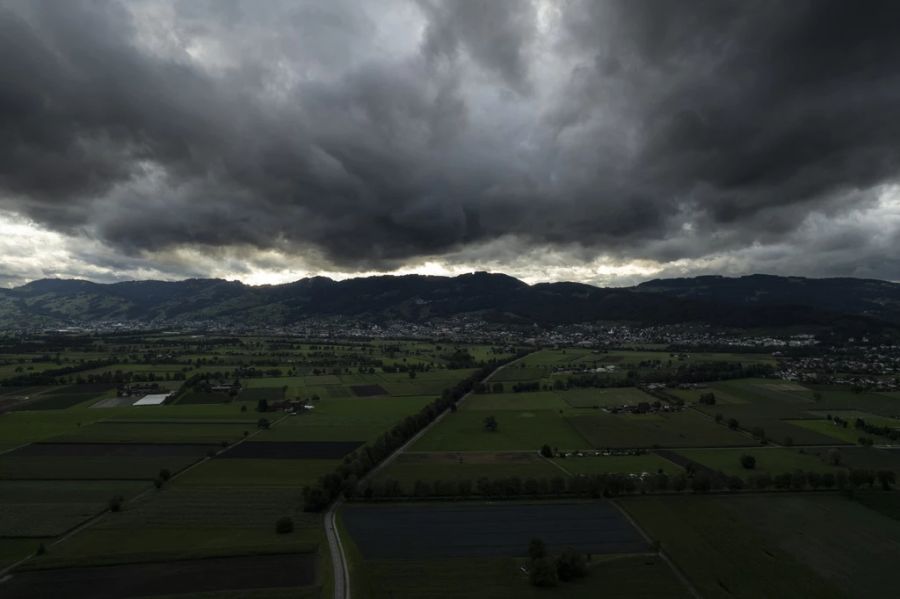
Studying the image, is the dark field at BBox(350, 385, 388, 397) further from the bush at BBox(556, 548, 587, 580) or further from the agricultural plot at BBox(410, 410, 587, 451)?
the bush at BBox(556, 548, 587, 580)

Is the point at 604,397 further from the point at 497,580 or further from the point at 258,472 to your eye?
the point at 497,580

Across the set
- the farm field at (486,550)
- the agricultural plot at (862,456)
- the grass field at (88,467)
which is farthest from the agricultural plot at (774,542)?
the grass field at (88,467)

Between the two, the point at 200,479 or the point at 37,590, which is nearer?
the point at 37,590

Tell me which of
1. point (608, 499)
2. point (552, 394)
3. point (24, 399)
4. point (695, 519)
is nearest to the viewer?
point (695, 519)

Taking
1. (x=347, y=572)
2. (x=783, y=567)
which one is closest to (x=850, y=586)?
(x=783, y=567)

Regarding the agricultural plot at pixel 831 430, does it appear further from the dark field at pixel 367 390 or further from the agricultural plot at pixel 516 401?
the dark field at pixel 367 390

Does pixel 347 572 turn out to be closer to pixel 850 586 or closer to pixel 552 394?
pixel 850 586
